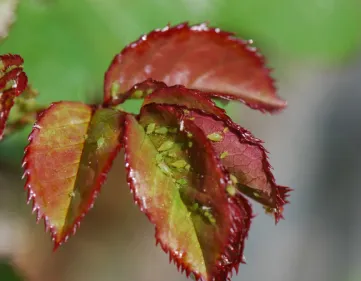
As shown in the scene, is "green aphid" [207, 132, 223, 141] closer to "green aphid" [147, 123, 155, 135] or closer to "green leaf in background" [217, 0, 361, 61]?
"green aphid" [147, 123, 155, 135]

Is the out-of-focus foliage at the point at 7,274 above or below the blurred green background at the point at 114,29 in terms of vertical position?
below

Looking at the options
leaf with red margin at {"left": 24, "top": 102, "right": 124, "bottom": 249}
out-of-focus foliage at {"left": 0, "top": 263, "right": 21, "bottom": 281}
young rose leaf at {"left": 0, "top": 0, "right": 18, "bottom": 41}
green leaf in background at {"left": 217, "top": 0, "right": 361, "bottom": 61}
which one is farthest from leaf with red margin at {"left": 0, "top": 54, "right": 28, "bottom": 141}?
green leaf in background at {"left": 217, "top": 0, "right": 361, "bottom": 61}

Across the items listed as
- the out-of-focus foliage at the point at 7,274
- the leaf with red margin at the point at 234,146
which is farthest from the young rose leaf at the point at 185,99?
the out-of-focus foliage at the point at 7,274

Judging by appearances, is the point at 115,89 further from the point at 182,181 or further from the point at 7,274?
the point at 7,274

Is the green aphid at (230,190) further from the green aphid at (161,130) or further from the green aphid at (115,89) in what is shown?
the green aphid at (115,89)

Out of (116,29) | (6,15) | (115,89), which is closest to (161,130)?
(115,89)

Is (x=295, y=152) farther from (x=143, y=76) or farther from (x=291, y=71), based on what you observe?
(x=143, y=76)
